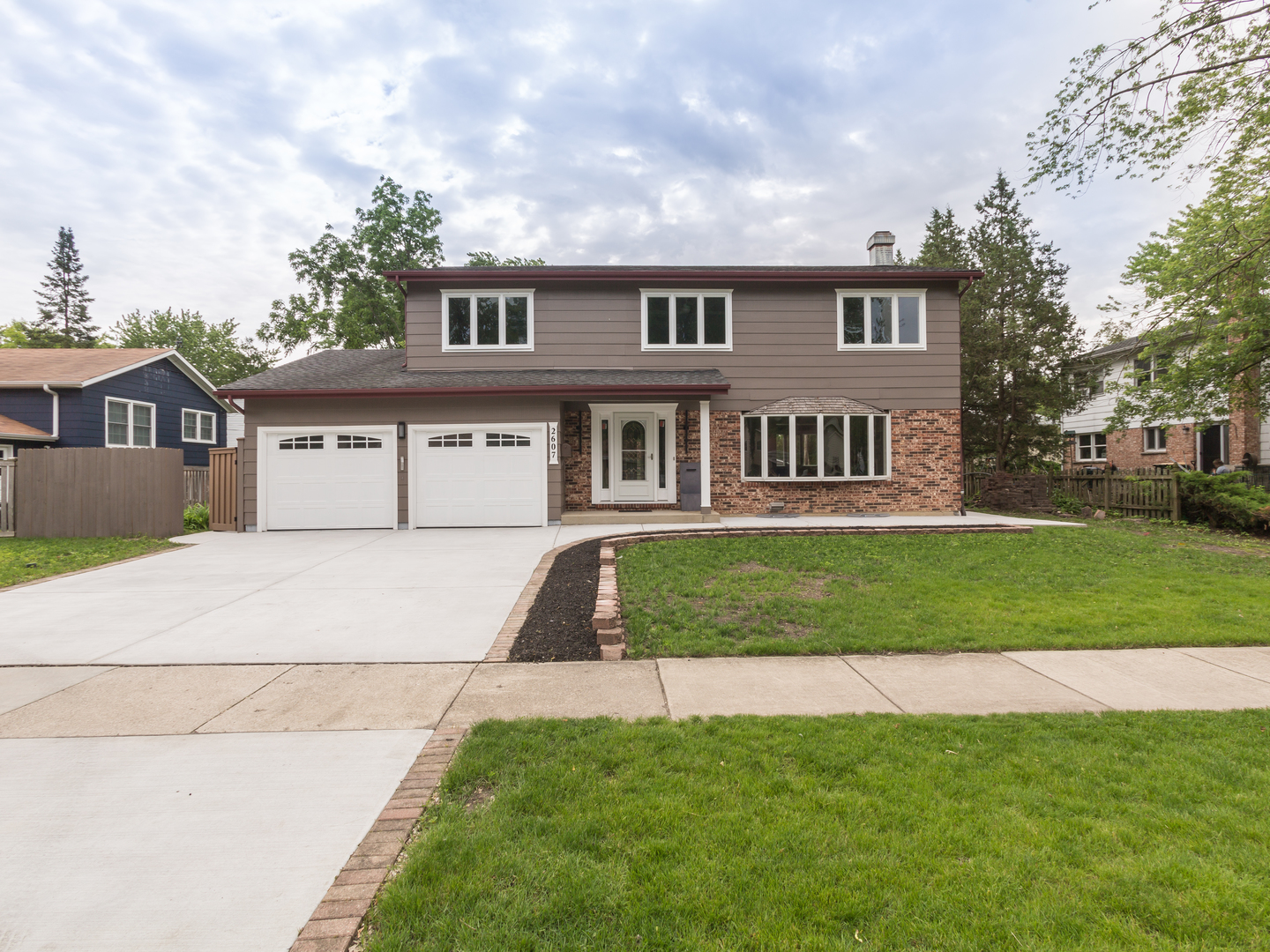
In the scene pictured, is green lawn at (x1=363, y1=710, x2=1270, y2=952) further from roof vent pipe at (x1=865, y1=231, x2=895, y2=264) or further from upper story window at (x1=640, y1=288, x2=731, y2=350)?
roof vent pipe at (x1=865, y1=231, x2=895, y2=264)

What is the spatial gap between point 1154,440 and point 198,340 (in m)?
54.5

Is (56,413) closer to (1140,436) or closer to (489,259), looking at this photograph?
(489,259)

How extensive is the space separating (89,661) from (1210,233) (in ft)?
54.7

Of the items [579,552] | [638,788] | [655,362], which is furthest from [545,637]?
[655,362]

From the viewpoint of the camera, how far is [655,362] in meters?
14.3

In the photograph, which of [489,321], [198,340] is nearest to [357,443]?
[489,321]

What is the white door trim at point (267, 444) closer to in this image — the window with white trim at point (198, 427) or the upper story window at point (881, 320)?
the upper story window at point (881, 320)

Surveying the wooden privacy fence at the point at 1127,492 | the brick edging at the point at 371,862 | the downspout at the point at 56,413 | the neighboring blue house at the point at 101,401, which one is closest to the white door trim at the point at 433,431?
the brick edging at the point at 371,862

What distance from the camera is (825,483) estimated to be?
14172mm

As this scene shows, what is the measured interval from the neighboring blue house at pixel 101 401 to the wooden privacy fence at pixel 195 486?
5493 mm

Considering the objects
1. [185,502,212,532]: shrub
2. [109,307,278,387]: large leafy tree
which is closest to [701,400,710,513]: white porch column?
[185,502,212,532]: shrub

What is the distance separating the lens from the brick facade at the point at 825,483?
13.9m

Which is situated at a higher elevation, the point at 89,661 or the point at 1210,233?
the point at 1210,233

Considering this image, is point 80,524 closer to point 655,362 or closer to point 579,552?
point 579,552
